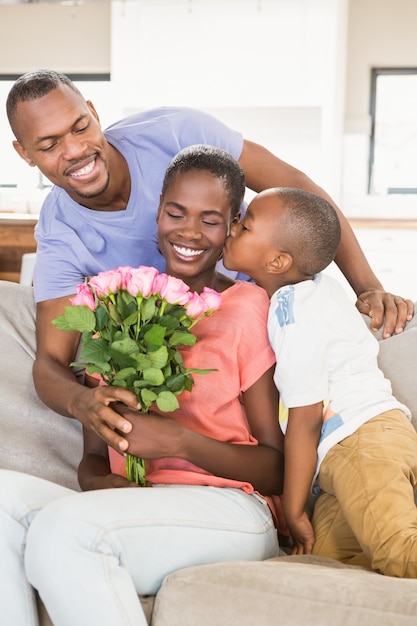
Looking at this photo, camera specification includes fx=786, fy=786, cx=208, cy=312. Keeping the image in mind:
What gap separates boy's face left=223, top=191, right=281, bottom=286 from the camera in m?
1.62

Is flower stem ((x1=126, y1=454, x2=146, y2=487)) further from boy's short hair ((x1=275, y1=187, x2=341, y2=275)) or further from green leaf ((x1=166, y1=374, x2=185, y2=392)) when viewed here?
boy's short hair ((x1=275, y1=187, x2=341, y2=275))

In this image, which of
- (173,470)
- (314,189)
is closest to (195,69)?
(314,189)

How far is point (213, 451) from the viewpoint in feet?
4.77

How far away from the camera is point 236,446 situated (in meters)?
1.50

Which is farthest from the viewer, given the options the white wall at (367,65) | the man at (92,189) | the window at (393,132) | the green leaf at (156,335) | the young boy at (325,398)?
the window at (393,132)

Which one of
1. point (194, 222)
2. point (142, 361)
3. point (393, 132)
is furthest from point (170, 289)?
point (393, 132)

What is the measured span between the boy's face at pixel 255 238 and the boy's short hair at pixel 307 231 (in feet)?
0.07

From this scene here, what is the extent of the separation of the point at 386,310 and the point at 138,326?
0.78m

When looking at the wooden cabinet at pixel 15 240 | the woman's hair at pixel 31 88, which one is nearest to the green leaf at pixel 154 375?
the woman's hair at pixel 31 88

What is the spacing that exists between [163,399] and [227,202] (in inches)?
20.5

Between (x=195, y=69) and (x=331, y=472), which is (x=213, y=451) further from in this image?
(x=195, y=69)

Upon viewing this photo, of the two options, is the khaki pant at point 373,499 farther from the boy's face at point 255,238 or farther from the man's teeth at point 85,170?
the man's teeth at point 85,170

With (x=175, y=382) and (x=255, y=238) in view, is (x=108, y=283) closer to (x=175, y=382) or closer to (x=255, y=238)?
(x=175, y=382)

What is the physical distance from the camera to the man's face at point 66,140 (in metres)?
1.83
